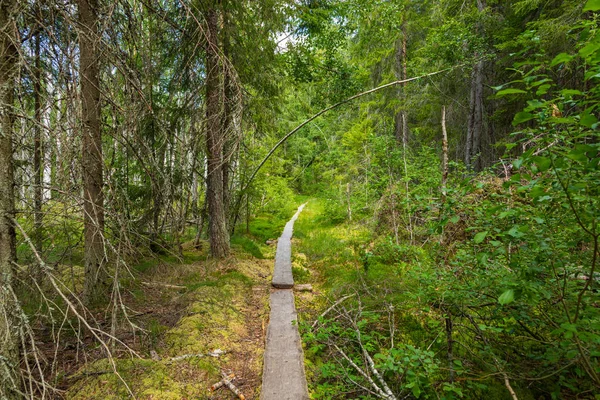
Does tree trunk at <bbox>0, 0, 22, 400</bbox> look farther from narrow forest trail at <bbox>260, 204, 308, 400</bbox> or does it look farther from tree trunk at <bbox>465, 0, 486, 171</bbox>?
tree trunk at <bbox>465, 0, 486, 171</bbox>

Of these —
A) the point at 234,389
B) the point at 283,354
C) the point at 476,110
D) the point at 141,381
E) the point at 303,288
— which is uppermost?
the point at 476,110

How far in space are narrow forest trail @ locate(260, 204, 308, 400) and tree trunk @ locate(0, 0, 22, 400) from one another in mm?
1959

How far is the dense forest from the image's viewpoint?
201cm

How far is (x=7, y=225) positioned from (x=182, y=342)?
88.5 inches

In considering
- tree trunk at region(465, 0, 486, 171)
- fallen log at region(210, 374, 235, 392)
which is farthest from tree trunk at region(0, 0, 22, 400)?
tree trunk at region(465, 0, 486, 171)

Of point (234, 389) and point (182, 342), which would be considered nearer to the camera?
point (234, 389)

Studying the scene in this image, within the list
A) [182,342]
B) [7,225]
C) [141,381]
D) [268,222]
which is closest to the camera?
[7,225]

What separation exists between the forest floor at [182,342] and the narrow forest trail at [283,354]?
181mm

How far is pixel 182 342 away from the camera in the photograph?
3623 mm

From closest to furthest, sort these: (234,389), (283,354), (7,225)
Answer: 1. (7,225)
2. (234,389)
3. (283,354)

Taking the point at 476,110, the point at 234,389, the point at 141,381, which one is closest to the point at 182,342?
the point at 141,381

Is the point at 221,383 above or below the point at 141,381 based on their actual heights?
below

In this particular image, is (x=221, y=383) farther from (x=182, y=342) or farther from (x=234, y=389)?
(x=182, y=342)

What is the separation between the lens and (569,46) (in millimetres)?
7086
